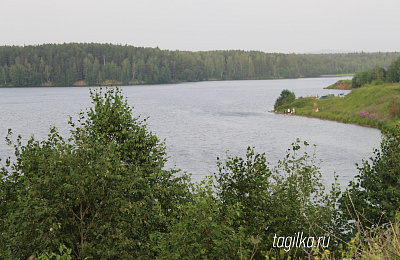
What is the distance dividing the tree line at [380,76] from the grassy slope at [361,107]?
2265 centimetres

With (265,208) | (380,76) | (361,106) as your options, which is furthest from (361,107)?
(265,208)

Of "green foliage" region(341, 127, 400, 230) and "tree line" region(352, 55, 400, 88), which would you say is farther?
"tree line" region(352, 55, 400, 88)

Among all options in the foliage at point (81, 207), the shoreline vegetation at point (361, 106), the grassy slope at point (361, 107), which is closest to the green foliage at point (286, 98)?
the shoreline vegetation at point (361, 106)

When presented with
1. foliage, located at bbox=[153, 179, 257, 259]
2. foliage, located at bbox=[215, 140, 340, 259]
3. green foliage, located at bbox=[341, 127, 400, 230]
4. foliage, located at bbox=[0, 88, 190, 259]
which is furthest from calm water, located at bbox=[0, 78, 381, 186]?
foliage, located at bbox=[153, 179, 257, 259]

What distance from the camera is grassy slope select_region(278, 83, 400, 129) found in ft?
237

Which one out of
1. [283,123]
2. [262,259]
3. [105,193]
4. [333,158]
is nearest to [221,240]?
[262,259]

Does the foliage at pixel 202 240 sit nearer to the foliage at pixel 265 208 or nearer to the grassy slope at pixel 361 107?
the foliage at pixel 265 208

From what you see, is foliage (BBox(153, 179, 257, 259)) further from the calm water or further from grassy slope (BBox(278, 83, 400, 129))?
grassy slope (BBox(278, 83, 400, 129))

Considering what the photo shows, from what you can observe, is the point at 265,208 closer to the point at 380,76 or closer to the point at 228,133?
the point at 228,133

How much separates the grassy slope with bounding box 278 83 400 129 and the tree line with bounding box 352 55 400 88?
22650 mm

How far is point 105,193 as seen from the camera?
13656 mm

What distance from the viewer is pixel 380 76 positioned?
4673 inches

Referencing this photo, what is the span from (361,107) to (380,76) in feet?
148

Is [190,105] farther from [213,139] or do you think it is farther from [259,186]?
[259,186]
